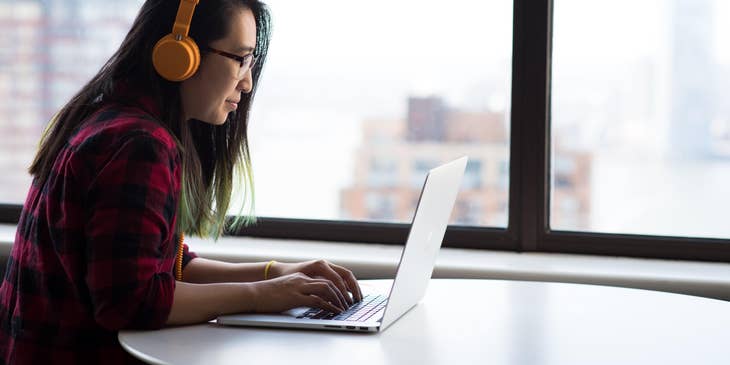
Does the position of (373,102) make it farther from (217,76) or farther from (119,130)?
(119,130)

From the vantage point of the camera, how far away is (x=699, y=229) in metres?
2.34

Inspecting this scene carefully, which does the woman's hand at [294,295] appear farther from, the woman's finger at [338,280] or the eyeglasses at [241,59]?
the eyeglasses at [241,59]

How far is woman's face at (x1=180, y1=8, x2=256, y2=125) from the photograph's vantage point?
5.01 feet

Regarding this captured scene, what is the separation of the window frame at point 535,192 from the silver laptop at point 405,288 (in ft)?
2.86

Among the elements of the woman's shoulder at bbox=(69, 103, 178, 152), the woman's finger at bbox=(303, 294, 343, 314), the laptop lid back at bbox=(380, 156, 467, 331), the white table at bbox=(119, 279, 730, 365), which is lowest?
the white table at bbox=(119, 279, 730, 365)

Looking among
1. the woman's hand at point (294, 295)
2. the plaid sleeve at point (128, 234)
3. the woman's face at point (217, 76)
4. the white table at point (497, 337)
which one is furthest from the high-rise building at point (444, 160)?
the plaid sleeve at point (128, 234)

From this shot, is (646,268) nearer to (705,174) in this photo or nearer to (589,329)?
(705,174)

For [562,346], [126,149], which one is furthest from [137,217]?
[562,346]

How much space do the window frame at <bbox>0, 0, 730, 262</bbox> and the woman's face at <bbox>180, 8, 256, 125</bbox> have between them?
1019mm

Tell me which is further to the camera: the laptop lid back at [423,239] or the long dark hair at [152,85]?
the long dark hair at [152,85]

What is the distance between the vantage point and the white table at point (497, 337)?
125cm

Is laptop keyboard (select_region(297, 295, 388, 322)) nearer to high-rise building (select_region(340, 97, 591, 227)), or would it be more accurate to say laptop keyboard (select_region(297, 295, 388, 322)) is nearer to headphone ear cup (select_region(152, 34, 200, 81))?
headphone ear cup (select_region(152, 34, 200, 81))

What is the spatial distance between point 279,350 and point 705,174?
1.42 meters

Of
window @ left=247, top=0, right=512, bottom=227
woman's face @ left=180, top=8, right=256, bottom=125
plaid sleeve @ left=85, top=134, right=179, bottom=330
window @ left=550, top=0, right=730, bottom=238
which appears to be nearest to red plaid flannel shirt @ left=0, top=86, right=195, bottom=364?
plaid sleeve @ left=85, top=134, right=179, bottom=330
